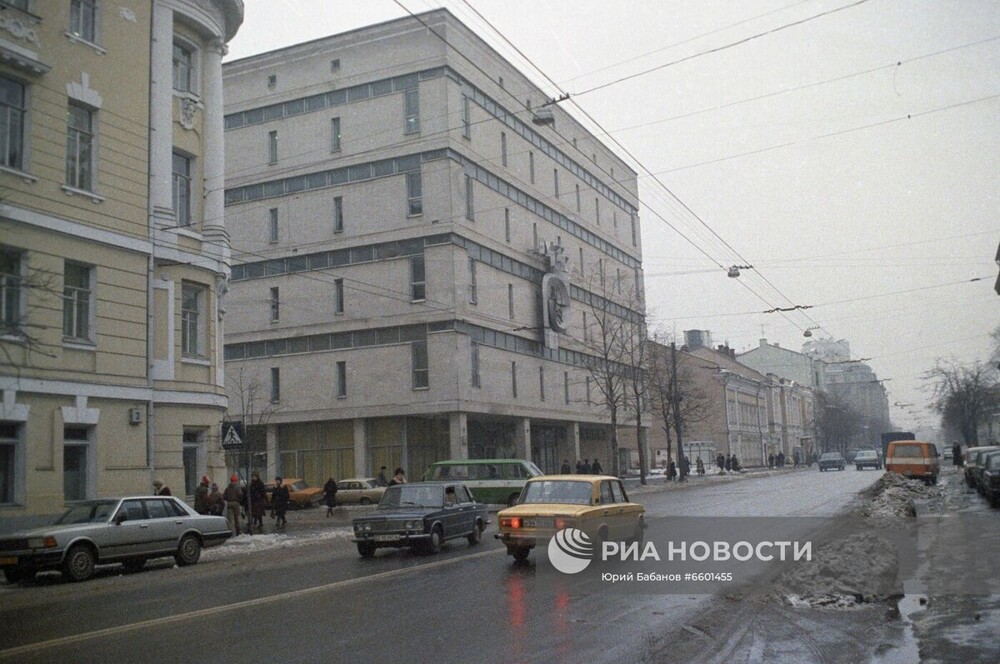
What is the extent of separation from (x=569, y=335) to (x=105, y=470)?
39.7 m

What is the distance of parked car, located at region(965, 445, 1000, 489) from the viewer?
32.2 metres

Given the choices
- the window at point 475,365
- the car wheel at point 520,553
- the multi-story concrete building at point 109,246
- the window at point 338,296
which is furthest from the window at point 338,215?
the car wheel at point 520,553

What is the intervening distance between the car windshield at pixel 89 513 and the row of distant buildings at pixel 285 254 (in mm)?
429

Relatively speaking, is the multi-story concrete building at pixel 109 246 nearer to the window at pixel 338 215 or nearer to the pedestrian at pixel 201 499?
the pedestrian at pixel 201 499

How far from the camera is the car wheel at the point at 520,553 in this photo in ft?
50.3

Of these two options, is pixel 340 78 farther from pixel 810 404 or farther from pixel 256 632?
pixel 810 404

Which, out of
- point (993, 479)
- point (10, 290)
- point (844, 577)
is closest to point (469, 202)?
point (993, 479)

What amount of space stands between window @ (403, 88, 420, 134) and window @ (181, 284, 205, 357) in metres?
22.6

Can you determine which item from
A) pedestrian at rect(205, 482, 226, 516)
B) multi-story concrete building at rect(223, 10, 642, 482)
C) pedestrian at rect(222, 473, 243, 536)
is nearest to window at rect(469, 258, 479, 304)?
multi-story concrete building at rect(223, 10, 642, 482)

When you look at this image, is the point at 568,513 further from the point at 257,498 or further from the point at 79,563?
the point at 257,498

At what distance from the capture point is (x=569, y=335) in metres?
58.9

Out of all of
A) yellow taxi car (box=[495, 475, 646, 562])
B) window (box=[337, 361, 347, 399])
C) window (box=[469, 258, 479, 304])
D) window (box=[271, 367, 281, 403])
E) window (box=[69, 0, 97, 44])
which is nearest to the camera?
yellow taxi car (box=[495, 475, 646, 562])

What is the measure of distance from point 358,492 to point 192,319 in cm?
1665

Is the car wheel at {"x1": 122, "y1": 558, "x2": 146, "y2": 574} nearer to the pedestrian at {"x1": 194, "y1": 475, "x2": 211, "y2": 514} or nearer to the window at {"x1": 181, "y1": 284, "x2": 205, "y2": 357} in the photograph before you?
the pedestrian at {"x1": 194, "y1": 475, "x2": 211, "y2": 514}
